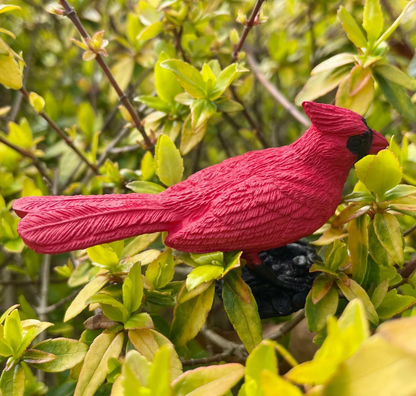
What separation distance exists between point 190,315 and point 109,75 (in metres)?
0.41

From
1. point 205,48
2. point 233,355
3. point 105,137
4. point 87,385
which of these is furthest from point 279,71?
point 87,385

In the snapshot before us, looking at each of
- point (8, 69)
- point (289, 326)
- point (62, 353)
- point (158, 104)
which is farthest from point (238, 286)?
point (8, 69)

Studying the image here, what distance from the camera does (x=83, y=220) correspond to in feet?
1.50

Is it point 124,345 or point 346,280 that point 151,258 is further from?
point 346,280

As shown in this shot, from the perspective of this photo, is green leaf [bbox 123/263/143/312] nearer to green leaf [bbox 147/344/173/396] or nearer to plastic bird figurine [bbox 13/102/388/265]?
plastic bird figurine [bbox 13/102/388/265]

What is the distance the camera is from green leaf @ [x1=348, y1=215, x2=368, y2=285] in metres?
0.52

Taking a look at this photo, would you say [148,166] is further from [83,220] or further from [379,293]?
[379,293]

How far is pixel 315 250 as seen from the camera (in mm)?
701

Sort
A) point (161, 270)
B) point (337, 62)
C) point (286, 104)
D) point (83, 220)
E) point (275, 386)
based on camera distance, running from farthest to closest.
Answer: point (286, 104) → point (337, 62) → point (161, 270) → point (83, 220) → point (275, 386)

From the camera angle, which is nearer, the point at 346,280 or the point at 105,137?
the point at 346,280

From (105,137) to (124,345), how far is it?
0.86 m

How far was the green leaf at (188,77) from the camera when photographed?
607mm

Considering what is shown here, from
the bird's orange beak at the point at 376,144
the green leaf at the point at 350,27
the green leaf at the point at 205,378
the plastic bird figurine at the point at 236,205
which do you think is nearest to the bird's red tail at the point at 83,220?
the plastic bird figurine at the point at 236,205

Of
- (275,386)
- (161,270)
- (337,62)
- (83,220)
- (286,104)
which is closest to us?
(275,386)
